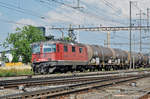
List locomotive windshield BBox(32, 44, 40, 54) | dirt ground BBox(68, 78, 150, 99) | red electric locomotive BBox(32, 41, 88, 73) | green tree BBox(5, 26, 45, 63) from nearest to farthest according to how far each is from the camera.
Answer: dirt ground BBox(68, 78, 150, 99) → red electric locomotive BBox(32, 41, 88, 73) → locomotive windshield BBox(32, 44, 40, 54) → green tree BBox(5, 26, 45, 63)

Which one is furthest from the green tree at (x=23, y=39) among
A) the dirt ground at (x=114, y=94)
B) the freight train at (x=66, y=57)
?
the dirt ground at (x=114, y=94)

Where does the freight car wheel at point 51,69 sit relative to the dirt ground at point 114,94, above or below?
above

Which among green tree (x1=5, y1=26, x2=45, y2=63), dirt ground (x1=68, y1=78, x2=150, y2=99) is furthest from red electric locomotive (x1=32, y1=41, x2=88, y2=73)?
green tree (x1=5, y1=26, x2=45, y2=63)

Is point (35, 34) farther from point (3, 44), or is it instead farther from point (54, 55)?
point (54, 55)

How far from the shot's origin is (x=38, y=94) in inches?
433

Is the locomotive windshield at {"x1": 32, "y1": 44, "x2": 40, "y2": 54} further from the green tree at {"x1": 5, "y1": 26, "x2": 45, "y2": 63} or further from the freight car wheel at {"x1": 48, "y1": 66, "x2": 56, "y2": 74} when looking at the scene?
the green tree at {"x1": 5, "y1": 26, "x2": 45, "y2": 63}

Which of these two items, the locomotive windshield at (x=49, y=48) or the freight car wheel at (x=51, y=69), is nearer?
the freight car wheel at (x=51, y=69)

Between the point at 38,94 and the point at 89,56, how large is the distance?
879 inches

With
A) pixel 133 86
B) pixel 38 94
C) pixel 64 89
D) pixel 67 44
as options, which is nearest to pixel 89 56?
pixel 67 44

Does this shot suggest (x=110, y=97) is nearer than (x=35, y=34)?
Yes

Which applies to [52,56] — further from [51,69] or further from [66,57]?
[66,57]

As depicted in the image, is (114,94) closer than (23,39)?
Yes

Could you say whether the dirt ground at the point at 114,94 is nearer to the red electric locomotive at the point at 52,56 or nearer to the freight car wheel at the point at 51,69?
the freight car wheel at the point at 51,69

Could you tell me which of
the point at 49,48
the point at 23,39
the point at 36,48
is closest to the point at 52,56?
the point at 49,48
